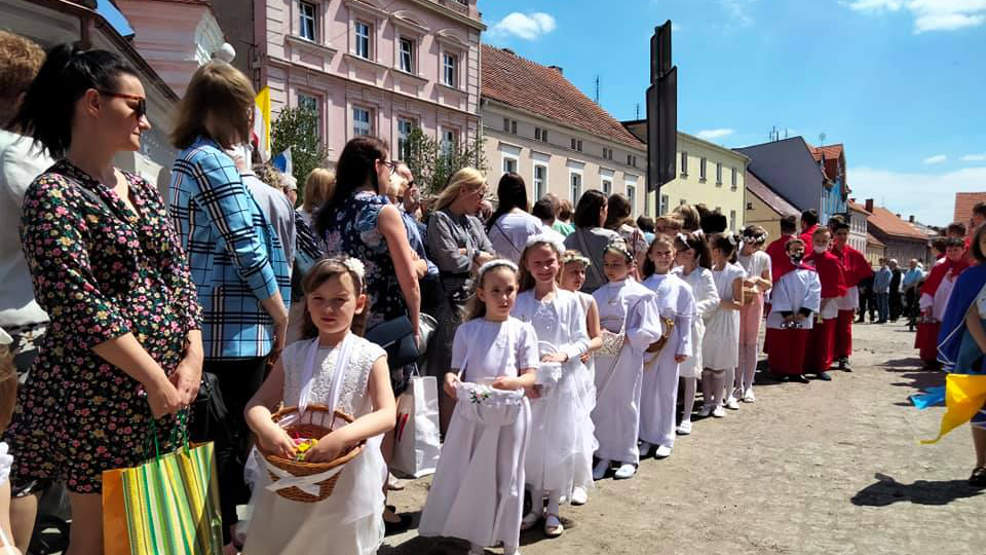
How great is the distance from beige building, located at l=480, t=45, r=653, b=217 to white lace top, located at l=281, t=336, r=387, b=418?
79.5ft

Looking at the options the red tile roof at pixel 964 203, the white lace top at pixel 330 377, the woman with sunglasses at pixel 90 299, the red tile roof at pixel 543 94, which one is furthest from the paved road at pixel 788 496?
the red tile roof at pixel 964 203

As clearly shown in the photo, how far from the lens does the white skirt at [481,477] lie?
3.39 meters

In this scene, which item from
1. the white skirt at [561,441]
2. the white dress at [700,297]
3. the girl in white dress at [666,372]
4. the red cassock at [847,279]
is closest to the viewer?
the white skirt at [561,441]

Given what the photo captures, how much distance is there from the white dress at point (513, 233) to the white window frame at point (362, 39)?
1916cm

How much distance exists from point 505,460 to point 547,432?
0.61m

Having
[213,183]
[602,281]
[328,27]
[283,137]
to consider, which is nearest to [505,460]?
[213,183]

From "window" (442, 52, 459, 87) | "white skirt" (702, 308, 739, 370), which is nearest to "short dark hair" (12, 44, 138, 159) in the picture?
"white skirt" (702, 308, 739, 370)

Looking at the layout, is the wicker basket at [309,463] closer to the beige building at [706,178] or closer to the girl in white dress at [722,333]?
the girl in white dress at [722,333]

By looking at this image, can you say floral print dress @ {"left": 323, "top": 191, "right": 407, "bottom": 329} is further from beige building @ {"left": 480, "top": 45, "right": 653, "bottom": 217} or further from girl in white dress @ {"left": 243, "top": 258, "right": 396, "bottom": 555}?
beige building @ {"left": 480, "top": 45, "right": 653, "bottom": 217}

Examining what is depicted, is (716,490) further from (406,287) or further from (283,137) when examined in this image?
(283,137)

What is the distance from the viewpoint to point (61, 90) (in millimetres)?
2146

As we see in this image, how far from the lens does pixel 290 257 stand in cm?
331

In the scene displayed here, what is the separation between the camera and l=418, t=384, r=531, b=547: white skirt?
134 inches

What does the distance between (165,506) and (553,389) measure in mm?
2396
